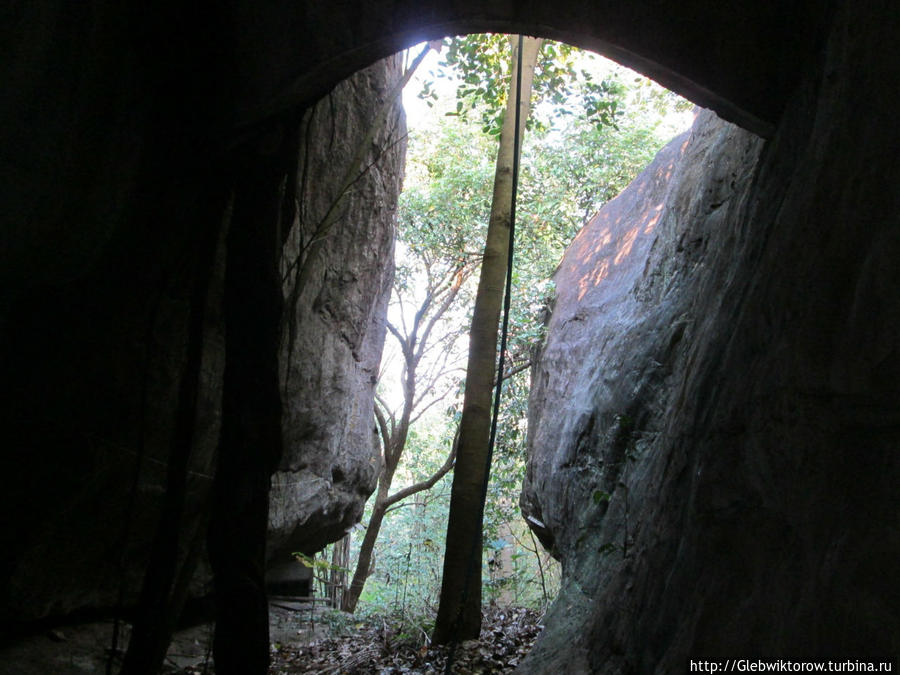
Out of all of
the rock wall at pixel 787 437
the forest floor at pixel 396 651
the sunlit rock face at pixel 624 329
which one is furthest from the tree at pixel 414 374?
the rock wall at pixel 787 437

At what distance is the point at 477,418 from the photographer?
5.54 meters

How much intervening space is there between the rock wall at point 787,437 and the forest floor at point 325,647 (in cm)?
97

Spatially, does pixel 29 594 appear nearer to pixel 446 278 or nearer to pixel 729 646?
pixel 729 646

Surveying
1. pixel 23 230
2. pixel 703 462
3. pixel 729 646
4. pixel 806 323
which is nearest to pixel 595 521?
pixel 703 462

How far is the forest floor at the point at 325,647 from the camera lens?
3607 millimetres

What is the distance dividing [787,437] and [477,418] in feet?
11.8

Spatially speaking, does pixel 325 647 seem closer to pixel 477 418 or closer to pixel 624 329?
pixel 477 418

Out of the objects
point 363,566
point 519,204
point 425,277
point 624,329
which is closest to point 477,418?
point 624,329

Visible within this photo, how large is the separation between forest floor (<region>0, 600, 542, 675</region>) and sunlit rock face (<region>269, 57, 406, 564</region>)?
33.4 inches

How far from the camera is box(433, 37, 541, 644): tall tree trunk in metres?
5.12

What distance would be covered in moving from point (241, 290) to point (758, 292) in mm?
2447

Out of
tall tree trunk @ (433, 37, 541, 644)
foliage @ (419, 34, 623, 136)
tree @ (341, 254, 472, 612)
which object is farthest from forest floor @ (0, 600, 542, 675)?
foliage @ (419, 34, 623, 136)

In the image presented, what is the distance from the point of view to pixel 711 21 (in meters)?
2.84

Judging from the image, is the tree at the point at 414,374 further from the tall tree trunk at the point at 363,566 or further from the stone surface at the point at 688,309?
the stone surface at the point at 688,309
